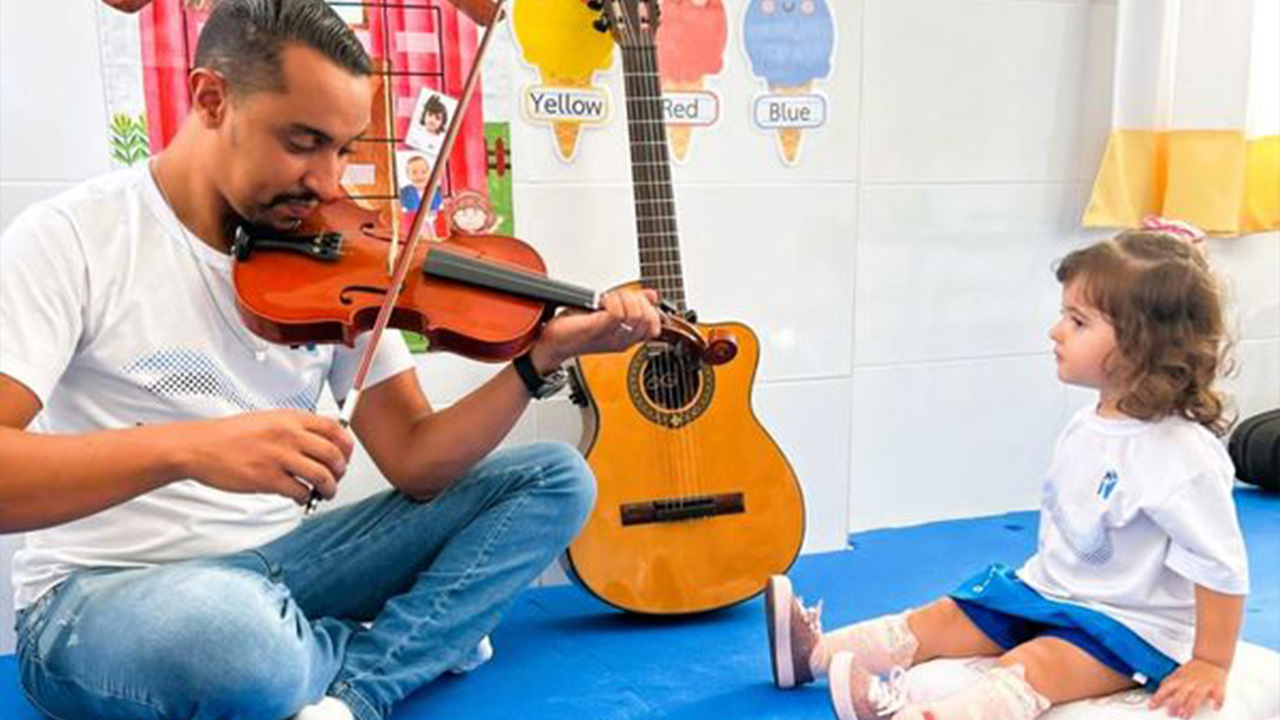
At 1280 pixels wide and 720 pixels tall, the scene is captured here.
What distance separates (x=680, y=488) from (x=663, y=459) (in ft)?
0.16

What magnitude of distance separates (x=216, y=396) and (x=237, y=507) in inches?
5.6

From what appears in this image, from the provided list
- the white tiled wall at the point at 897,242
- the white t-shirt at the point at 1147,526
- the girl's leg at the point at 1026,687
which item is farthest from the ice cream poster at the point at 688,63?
the girl's leg at the point at 1026,687

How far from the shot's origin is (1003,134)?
1863 mm

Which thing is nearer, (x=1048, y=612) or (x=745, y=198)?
(x=1048, y=612)

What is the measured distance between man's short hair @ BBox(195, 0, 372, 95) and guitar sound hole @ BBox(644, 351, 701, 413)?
63 centimetres

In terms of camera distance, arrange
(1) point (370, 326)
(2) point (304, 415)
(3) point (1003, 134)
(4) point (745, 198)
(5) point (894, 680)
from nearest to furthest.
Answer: (2) point (304, 415) → (1) point (370, 326) → (5) point (894, 680) → (4) point (745, 198) → (3) point (1003, 134)

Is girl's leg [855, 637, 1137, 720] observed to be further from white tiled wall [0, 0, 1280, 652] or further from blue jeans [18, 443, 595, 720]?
white tiled wall [0, 0, 1280, 652]

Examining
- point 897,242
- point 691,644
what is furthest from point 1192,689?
point 897,242

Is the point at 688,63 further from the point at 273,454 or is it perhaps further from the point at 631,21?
the point at 273,454

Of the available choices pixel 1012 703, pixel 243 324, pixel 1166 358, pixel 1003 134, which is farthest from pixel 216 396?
pixel 1003 134

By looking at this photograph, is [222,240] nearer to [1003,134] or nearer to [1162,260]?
[1162,260]

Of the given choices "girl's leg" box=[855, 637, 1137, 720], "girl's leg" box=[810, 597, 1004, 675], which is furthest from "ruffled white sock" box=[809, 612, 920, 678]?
"girl's leg" box=[855, 637, 1137, 720]

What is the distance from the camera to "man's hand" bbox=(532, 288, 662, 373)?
1.08 m

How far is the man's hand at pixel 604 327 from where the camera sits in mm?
1081
